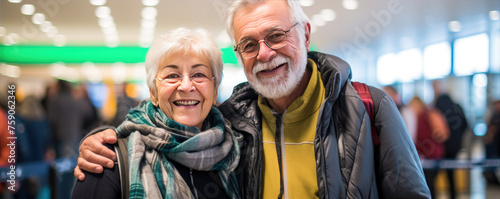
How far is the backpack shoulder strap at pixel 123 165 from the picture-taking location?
48.5 inches

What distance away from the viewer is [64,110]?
13.9 ft

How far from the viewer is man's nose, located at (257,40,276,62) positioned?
146 cm

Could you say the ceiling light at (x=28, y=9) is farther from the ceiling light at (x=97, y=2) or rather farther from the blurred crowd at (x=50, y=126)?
the blurred crowd at (x=50, y=126)

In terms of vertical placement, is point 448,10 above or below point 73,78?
above

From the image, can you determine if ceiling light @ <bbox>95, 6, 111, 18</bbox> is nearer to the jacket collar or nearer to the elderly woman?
the elderly woman

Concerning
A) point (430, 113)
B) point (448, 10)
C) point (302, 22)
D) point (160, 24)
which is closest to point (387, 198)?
point (302, 22)

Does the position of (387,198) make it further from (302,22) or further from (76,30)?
(76,30)

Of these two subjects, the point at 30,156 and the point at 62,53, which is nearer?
the point at 30,156

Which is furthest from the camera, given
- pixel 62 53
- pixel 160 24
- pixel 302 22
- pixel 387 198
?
pixel 62 53

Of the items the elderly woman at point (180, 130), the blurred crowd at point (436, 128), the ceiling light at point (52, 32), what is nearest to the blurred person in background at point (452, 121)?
the blurred crowd at point (436, 128)

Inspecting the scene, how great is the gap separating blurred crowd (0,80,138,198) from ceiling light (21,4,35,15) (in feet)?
2.71

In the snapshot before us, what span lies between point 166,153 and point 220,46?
99 centimetres

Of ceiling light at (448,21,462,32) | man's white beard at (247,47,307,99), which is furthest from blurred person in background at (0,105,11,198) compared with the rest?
ceiling light at (448,21,462,32)

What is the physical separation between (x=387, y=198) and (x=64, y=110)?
4.18m
